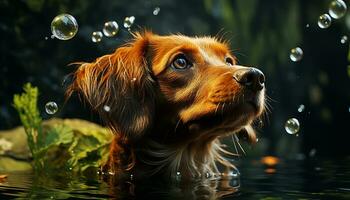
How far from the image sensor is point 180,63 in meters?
5.43

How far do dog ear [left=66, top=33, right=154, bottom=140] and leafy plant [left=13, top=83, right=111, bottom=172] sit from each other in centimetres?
67

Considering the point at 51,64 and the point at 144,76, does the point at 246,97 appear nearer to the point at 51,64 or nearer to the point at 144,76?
the point at 144,76

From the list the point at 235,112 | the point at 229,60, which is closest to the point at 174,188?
the point at 235,112

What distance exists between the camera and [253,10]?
53.2 feet

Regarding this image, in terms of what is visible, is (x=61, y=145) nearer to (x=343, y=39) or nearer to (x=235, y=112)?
(x=235, y=112)

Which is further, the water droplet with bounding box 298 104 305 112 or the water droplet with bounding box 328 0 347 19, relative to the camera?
the water droplet with bounding box 298 104 305 112

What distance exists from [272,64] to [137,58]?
10249mm

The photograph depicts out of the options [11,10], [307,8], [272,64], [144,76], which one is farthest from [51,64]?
[144,76]

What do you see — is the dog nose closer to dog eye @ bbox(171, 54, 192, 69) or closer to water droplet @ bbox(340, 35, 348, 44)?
dog eye @ bbox(171, 54, 192, 69)

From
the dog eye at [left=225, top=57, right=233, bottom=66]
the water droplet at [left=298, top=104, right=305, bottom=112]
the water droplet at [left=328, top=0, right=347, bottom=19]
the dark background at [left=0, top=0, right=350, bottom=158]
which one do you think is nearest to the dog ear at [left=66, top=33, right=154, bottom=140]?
the dog eye at [left=225, top=57, right=233, bottom=66]

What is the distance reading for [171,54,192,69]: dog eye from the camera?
213 inches

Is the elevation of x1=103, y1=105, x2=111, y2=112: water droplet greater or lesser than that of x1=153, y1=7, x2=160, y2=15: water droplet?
lesser

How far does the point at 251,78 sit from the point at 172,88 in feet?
2.48

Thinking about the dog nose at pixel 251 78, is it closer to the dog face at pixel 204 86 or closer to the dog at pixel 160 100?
the dog face at pixel 204 86
